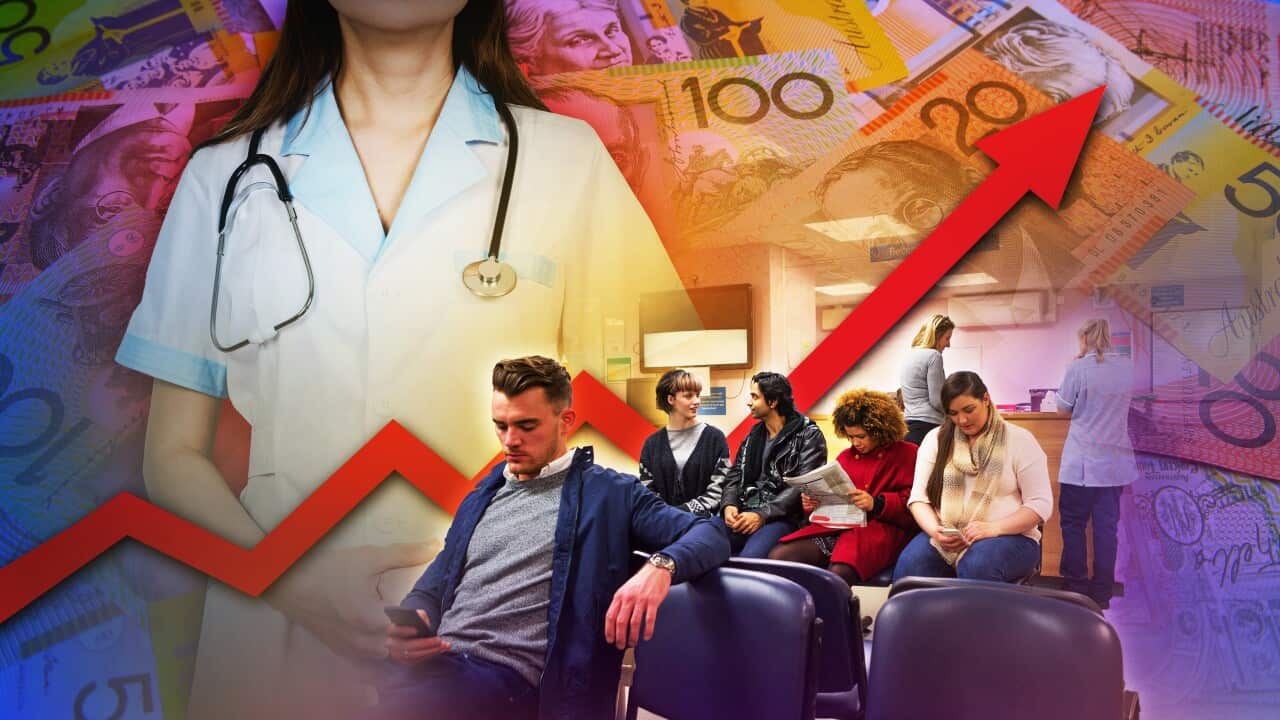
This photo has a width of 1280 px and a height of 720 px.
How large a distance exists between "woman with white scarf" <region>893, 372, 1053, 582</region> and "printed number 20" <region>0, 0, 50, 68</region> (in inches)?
121

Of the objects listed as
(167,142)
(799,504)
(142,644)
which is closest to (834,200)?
(799,504)

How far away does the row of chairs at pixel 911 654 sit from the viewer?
1501mm

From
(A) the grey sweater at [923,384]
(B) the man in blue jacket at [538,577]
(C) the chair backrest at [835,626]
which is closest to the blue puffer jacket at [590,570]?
(B) the man in blue jacket at [538,577]

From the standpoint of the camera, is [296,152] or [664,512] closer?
[664,512]

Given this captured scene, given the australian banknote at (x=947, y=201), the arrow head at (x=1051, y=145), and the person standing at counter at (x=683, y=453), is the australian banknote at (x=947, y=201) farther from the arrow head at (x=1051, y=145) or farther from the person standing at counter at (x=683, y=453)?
the person standing at counter at (x=683, y=453)

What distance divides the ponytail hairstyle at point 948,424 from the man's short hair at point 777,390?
17.3 inches

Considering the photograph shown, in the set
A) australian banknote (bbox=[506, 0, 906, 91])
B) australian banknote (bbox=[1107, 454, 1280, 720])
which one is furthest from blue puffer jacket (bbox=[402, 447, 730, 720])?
australian banknote (bbox=[506, 0, 906, 91])

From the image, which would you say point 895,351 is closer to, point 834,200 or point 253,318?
point 834,200

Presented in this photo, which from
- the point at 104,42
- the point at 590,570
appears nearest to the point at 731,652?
the point at 590,570

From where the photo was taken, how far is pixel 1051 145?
9.10 ft

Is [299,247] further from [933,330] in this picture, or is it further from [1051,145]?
[1051,145]

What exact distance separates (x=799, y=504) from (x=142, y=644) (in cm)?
203

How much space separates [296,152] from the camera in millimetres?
3025

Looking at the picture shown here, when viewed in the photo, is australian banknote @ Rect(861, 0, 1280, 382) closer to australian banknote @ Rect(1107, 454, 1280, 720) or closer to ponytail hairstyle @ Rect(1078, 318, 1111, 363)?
ponytail hairstyle @ Rect(1078, 318, 1111, 363)
